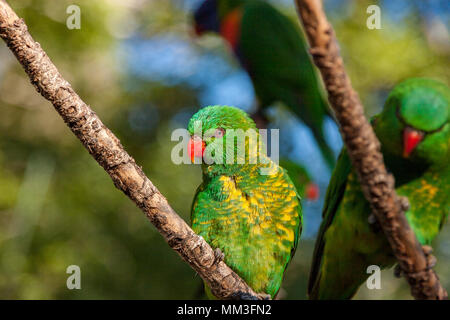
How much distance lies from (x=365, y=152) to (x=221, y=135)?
49 cm

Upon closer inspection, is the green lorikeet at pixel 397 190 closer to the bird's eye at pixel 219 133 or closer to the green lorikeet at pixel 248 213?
the green lorikeet at pixel 248 213

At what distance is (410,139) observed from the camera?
6.31ft

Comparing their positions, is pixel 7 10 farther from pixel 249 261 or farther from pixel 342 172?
pixel 342 172

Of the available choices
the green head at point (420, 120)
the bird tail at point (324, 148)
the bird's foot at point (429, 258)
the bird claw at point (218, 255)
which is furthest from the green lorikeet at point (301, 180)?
the bird claw at point (218, 255)

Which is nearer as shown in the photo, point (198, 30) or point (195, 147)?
point (195, 147)

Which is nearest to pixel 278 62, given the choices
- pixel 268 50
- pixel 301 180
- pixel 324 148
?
pixel 268 50

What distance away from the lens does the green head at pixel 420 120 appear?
1.91 metres

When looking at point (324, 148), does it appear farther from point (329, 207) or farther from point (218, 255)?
point (218, 255)

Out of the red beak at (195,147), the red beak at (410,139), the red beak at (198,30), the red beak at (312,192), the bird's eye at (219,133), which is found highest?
the red beak at (198,30)

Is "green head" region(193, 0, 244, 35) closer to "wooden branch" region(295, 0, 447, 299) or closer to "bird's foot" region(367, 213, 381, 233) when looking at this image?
"bird's foot" region(367, 213, 381, 233)

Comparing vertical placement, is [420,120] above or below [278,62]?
below

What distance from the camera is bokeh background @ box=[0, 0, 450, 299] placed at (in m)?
3.74

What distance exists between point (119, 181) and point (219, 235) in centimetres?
55

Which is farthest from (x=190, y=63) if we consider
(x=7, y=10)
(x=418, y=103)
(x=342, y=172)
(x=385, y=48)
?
(x=7, y=10)
